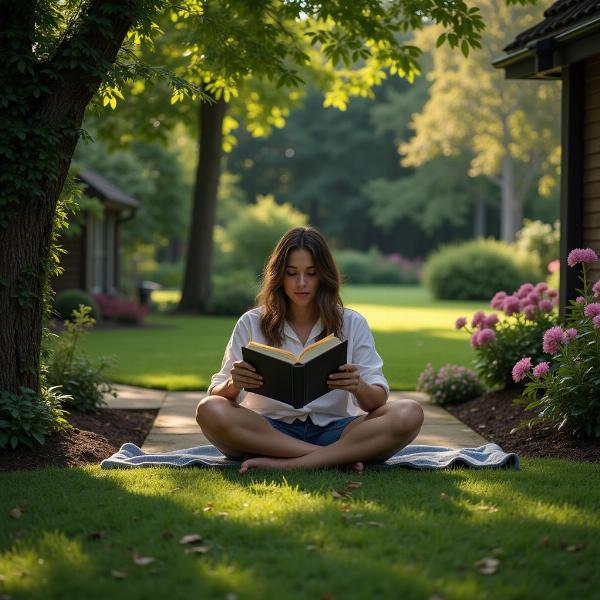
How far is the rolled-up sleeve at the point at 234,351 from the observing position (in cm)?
534

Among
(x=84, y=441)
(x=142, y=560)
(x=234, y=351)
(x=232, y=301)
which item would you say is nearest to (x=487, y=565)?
(x=142, y=560)

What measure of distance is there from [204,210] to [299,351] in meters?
17.0

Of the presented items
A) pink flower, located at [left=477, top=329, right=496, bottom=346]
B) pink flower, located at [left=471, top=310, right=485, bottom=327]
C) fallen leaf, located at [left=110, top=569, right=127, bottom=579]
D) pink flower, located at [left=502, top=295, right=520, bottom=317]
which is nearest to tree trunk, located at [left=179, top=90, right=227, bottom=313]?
pink flower, located at [left=471, top=310, right=485, bottom=327]

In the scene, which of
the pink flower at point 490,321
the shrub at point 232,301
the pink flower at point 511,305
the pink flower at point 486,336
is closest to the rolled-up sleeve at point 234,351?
the pink flower at point 486,336

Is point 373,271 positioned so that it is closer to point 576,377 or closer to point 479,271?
point 479,271

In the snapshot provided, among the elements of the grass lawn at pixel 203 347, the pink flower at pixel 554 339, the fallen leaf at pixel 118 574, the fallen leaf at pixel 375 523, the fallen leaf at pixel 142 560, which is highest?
the pink flower at pixel 554 339

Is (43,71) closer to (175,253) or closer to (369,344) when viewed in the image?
(369,344)

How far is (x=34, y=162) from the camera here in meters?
5.69

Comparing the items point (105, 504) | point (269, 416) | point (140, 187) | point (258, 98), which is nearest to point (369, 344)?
point (269, 416)

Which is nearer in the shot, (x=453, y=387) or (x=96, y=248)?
(x=453, y=387)

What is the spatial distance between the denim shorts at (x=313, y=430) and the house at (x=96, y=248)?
1501 cm

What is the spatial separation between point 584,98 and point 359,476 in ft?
13.8

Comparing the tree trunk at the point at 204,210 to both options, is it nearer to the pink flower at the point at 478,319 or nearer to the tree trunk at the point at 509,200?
the pink flower at the point at 478,319

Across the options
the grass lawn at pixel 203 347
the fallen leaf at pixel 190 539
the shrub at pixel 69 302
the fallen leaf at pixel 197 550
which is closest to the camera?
the fallen leaf at pixel 197 550
